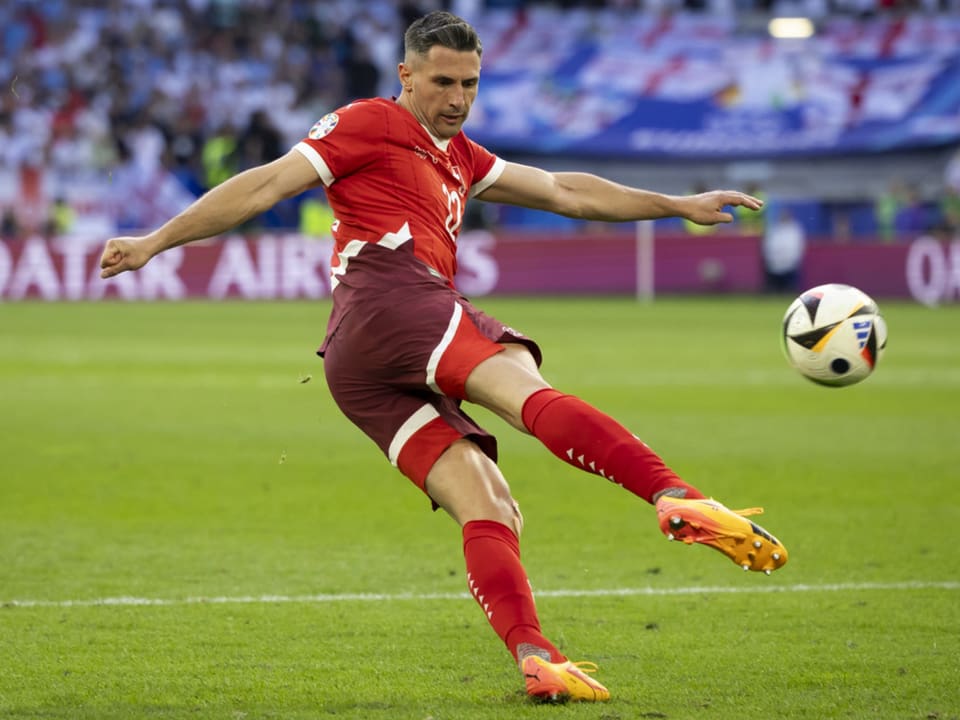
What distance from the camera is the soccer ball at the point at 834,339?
17.9 ft

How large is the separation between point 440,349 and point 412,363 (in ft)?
0.34

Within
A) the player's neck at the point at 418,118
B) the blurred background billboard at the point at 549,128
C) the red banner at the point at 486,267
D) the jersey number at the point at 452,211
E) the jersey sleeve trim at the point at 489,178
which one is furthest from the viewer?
the blurred background billboard at the point at 549,128

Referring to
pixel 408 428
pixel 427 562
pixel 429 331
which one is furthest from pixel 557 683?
pixel 427 562

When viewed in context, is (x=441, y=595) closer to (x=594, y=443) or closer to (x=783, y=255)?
(x=594, y=443)

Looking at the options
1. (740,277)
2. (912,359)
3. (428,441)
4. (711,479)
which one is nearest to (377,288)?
(428,441)

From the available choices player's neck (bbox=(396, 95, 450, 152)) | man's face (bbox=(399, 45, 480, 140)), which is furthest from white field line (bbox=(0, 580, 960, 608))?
man's face (bbox=(399, 45, 480, 140))

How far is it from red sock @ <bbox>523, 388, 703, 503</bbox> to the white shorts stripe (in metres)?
0.29

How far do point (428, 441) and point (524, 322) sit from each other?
663 inches

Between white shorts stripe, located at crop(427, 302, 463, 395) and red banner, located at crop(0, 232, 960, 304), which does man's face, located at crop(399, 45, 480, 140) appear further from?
red banner, located at crop(0, 232, 960, 304)

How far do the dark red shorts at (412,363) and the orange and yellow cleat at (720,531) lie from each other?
0.76 m

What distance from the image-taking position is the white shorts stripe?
14.4 feet

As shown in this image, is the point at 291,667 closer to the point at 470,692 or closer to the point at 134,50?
the point at 470,692

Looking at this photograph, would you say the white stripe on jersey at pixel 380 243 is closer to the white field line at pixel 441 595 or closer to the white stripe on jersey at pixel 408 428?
the white stripe on jersey at pixel 408 428

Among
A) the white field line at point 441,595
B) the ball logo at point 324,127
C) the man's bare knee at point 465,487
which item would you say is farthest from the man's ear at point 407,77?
the white field line at point 441,595
